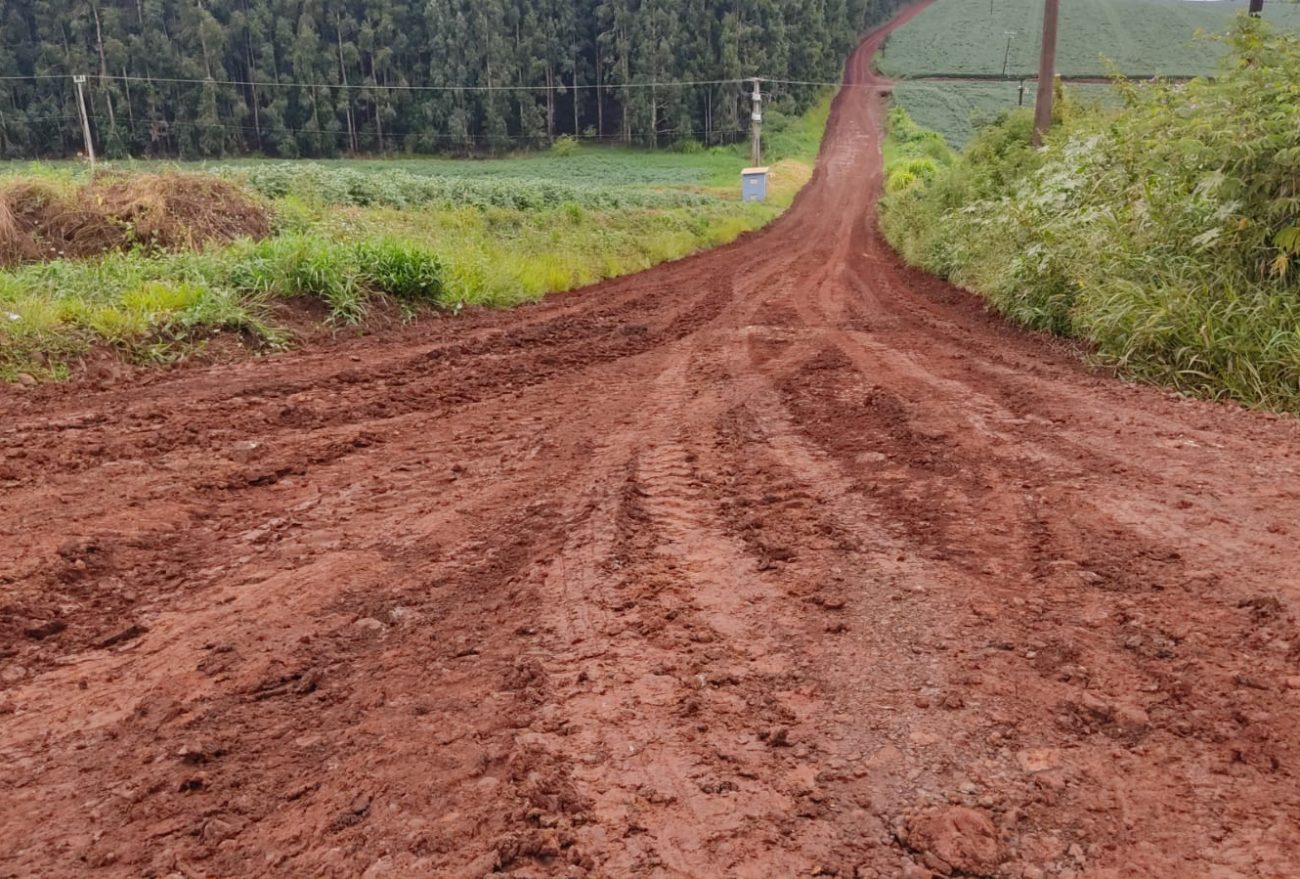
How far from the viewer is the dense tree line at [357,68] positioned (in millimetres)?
62281

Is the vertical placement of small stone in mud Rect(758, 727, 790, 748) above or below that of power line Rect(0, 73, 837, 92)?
below

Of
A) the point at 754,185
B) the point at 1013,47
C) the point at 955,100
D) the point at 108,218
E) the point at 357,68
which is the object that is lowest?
the point at 108,218

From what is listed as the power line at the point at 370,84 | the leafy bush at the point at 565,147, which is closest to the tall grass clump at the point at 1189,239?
the power line at the point at 370,84

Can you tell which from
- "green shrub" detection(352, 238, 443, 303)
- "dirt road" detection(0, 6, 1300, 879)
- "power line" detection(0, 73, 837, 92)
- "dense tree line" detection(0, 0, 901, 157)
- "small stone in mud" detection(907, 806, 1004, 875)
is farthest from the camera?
"dense tree line" detection(0, 0, 901, 157)

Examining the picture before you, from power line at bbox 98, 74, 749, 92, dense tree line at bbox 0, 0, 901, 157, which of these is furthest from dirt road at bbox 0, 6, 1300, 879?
dense tree line at bbox 0, 0, 901, 157

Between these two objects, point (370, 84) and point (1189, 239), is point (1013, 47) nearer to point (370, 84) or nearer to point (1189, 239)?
point (370, 84)

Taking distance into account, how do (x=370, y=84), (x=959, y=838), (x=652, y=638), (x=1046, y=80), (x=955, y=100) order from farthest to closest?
1. (x=955, y=100)
2. (x=370, y=84)
3. (x=1046, y=80)
4. (x=652, y=638)
5. (x=959, y=838)

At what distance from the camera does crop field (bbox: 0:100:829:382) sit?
26.1 ft

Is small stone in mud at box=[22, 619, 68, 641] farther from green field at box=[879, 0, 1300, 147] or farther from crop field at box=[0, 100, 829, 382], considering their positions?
green field at box=[879, 0, 1300, 147]

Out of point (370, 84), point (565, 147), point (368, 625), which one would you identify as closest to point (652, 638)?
point (368, 625)

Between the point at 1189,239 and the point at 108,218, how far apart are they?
12.6 m

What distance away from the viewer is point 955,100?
68.7m

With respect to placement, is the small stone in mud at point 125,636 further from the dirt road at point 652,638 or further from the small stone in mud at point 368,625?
the small stone in mud at point 368,625

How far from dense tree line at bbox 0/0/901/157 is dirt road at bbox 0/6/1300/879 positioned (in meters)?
64.0
